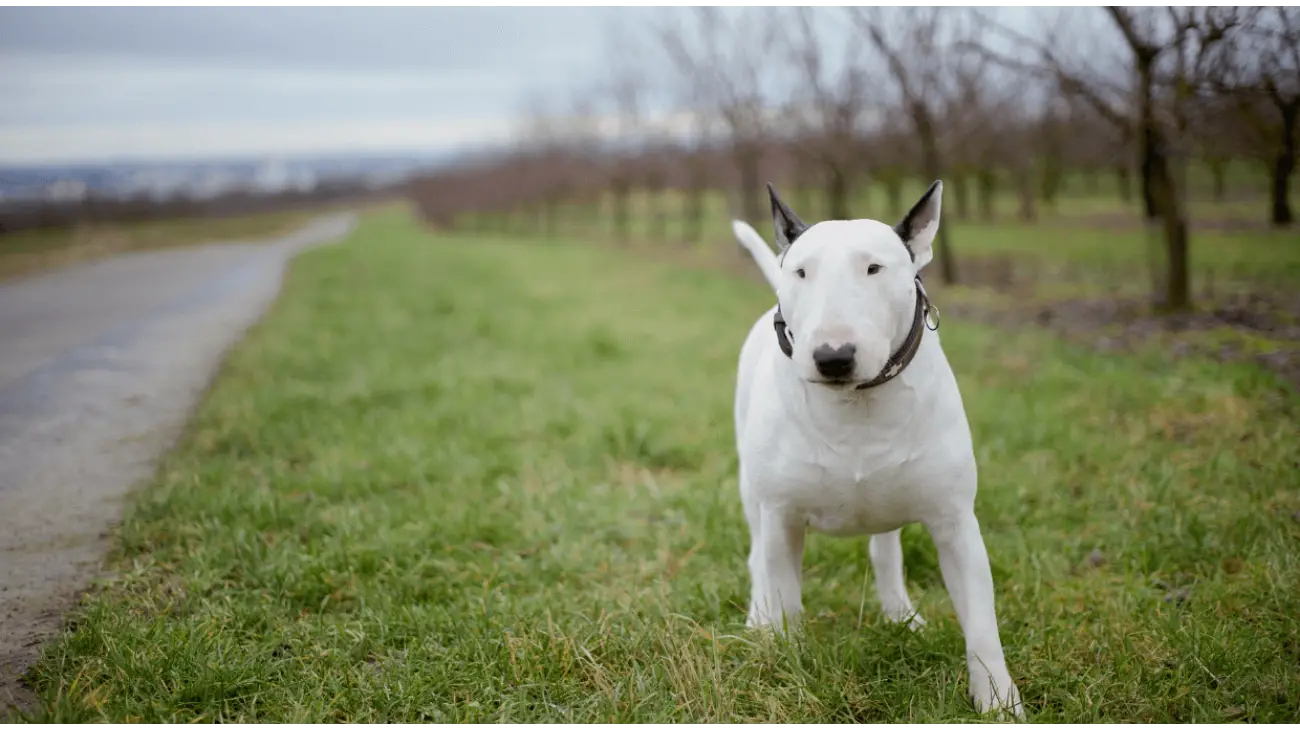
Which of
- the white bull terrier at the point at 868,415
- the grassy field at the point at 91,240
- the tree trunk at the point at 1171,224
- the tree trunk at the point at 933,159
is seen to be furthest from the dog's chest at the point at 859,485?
the grassy field at the point at 91,240

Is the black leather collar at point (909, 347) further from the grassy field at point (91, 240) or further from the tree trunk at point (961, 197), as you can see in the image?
the tree trunk at point (961, 197)

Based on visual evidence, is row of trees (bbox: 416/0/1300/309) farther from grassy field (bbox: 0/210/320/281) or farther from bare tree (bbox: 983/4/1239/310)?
grassy field (bbox: 0/210/320/281)

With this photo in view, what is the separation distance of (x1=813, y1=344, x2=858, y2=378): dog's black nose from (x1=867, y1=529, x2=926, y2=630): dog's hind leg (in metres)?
1.56

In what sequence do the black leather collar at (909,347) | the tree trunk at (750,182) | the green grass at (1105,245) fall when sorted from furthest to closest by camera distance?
1. the tree trunk at (750,182)
2. the green grass at (1105,245)
3. the black leather collar at (909,347)

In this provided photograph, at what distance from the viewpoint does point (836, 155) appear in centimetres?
1970

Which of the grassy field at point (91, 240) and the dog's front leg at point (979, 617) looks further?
the grassy field at point (91, 240)

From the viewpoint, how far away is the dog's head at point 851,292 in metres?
2.47

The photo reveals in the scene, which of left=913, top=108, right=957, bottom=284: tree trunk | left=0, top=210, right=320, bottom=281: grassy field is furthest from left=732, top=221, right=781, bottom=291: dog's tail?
left=0, top=210, right=320, bottom=281: grassy field

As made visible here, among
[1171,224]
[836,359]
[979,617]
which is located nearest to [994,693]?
[979,617]

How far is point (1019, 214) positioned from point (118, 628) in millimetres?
33396

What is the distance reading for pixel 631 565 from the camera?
452cm

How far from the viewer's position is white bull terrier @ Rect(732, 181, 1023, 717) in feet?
8.38

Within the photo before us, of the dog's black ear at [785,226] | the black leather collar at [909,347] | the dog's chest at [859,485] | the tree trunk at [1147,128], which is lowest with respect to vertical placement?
the dog's chest at [859,485]

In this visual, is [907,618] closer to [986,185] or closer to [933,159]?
[933,159]
